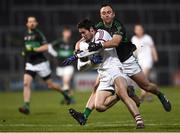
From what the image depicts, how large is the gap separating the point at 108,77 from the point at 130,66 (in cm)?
118

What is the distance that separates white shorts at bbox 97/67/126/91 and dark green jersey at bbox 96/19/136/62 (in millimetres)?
670

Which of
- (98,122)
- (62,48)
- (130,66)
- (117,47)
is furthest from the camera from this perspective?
(62,48)

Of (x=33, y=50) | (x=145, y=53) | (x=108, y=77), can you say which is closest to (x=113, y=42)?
(x=108, y=77)

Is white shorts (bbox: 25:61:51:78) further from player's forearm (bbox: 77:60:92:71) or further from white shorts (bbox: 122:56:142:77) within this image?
player's forearm (bbox: 77:60:92:71)

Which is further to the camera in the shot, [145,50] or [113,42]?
[145,50]

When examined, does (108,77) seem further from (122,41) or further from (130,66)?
(130,66)

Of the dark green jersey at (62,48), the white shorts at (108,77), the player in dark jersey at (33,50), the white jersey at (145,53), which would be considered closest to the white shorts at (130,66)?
the white shorts at (108,77)

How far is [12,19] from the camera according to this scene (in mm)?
36312

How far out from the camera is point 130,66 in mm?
13820

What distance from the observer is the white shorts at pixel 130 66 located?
45.1ft

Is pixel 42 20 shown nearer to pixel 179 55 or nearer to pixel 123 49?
pixel 179 55

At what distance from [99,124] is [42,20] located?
23184mm

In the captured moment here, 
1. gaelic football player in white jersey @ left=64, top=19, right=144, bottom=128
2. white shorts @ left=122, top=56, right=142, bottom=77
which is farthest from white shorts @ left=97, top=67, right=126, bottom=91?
white shorts @ left=122, top=56, right=142, bottom=77

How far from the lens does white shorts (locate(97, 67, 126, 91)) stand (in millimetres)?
12633
